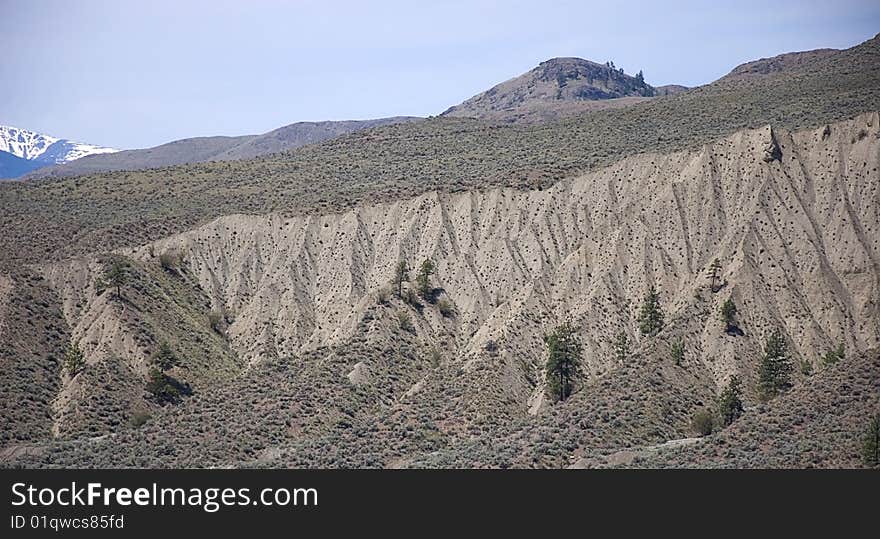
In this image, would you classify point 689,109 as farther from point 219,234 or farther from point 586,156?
point 219,234

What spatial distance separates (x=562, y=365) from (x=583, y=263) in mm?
14139

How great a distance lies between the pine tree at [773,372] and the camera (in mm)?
67062

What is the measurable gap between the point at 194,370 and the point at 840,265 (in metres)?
47.1

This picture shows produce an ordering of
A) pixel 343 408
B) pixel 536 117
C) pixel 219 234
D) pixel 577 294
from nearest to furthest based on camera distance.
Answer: pixel 343 408
pixel 577 294
pixel 219 234
pixel 536 117

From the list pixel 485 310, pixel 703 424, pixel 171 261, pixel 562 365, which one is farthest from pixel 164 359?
pixel 703 424

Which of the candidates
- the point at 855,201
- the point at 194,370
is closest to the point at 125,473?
the point at 194,370

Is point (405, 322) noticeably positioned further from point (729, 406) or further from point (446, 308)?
point (729, 406)

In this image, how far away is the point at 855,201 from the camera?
8306 cm

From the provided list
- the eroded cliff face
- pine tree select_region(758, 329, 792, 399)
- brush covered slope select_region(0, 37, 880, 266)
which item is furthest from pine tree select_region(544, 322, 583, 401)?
brush covered slope select_region(0, 37, 880, 266)

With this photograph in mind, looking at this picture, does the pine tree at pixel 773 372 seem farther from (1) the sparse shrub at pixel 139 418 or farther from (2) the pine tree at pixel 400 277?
(1) the sparse shrub at pixel 139 418

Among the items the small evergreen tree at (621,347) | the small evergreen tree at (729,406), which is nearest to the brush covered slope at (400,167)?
the small evergreen tree at (621,347)

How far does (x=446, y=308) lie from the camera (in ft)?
273

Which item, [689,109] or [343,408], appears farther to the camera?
[689,109]

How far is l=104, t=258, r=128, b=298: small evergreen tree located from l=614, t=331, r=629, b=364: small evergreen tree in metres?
36.5
